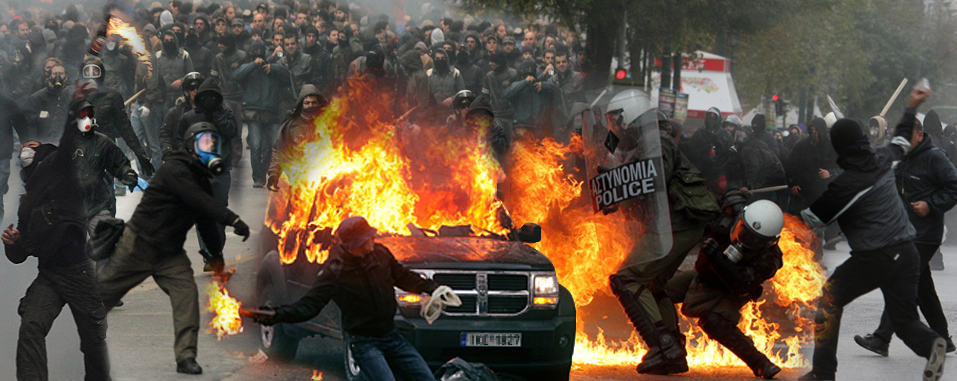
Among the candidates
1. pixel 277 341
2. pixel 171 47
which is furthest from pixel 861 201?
pixel 171 47

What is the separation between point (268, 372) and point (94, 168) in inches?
88.7

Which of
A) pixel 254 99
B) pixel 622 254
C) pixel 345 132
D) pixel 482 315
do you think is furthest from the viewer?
pixel 254 99

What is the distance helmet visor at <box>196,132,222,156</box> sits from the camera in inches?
265

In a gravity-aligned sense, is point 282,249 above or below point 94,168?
A: below

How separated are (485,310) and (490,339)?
203mm

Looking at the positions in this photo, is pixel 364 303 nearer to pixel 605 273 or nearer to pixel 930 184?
pixel 605 273

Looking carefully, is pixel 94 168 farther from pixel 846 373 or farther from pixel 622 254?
pixel 846 373

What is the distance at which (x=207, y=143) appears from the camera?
22.1 ft

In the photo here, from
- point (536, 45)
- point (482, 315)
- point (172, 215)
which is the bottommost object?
point (482, 315)

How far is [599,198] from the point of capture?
8.14 m

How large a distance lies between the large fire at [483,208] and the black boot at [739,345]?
66 centimetres

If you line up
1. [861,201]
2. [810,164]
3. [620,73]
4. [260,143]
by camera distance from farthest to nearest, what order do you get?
[620,73] < [260,143] < [810,164] < [861,201]

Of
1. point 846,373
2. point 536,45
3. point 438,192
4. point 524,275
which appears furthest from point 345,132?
point 536,45

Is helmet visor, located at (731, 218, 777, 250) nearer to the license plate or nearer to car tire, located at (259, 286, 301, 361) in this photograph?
the license plate
